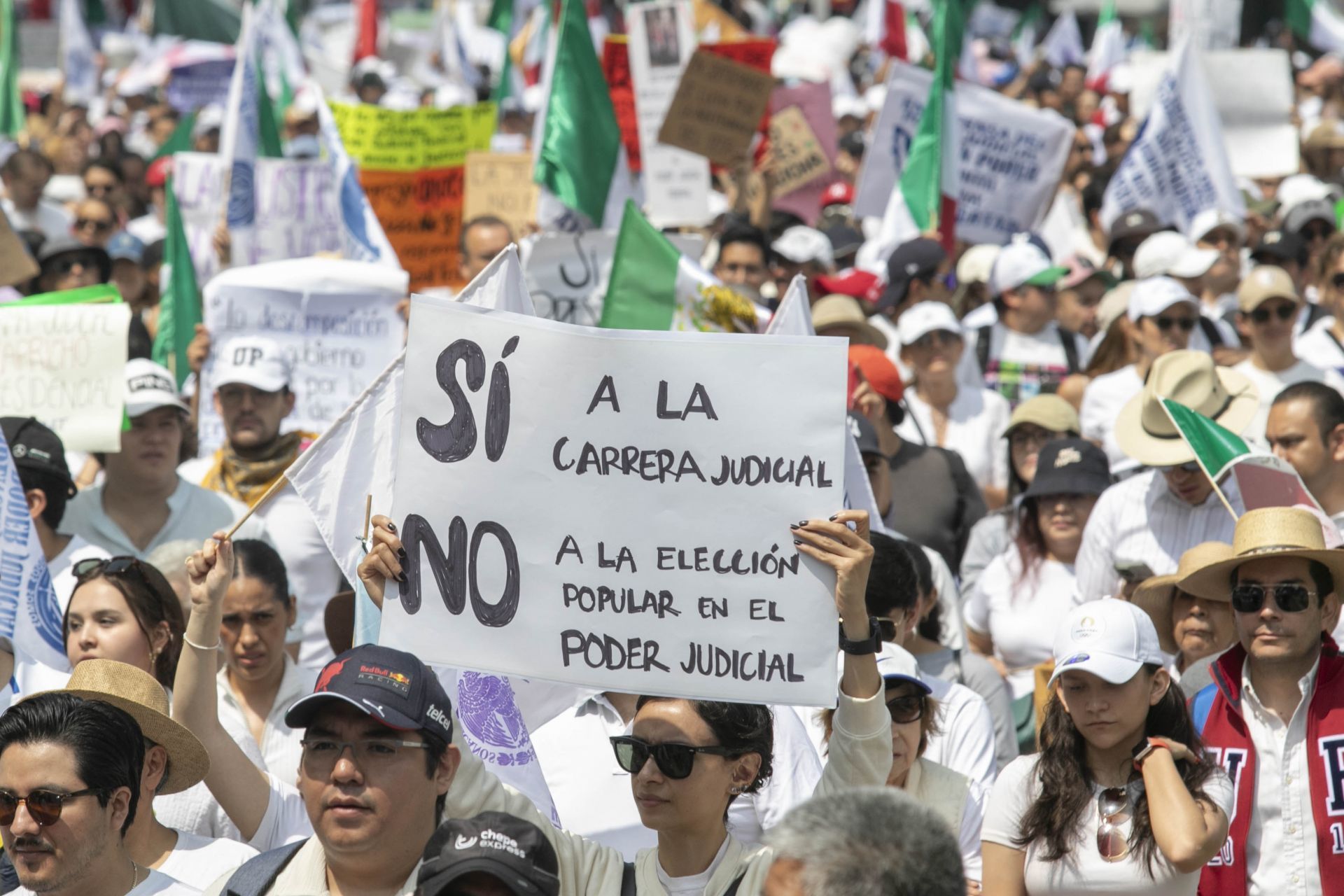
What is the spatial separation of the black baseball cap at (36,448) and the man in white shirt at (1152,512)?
3432 mm

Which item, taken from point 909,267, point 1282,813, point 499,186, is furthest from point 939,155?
point 1282,813

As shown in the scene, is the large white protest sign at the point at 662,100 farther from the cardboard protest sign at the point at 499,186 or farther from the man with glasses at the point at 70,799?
the man with glasses at the point at 70,799

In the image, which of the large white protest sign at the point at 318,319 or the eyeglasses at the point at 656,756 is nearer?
the eyeglasses at the point at 656,756

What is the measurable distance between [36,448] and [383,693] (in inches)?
119

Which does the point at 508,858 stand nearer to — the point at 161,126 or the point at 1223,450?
the point at 1223,450

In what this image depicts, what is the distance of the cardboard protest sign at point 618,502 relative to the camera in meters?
3.99

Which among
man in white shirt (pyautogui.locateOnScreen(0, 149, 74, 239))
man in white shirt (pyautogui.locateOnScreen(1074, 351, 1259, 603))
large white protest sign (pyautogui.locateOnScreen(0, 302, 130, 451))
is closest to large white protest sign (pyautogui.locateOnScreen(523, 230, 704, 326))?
large white protest sign (pyautogui.locateOnScreen(0, 302, 130, 451))

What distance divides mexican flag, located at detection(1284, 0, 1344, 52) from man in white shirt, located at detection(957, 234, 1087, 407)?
11.7 metres

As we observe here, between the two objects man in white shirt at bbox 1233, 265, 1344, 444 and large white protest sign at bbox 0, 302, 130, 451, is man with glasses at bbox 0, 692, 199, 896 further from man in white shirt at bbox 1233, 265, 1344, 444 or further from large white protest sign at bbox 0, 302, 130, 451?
man in white shirt at bbox 1233, 265, 1344, 444

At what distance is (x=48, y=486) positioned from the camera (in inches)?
245

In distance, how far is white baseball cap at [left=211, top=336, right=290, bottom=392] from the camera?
7.09 metres

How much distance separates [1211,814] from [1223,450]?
2109mm

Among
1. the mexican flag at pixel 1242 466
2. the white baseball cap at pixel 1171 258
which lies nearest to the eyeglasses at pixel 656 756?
the mexican flag at pixel 1242 466

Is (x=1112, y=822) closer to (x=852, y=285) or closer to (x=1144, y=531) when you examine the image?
(x=1144, y=531)
